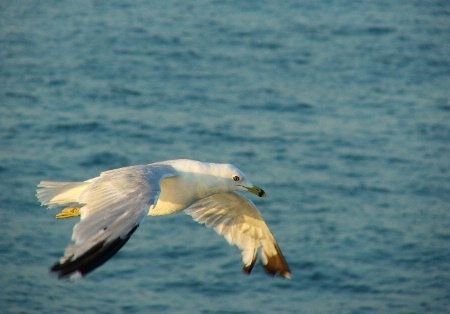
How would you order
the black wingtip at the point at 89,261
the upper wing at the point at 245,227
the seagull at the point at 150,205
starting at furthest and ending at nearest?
1. the upper wing at the point at 245,227
2. the seagull at the point at 150,205
3. the black wingtip at the point at 89,261

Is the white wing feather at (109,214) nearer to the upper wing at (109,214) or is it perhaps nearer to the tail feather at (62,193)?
the upper wing at (109,214)

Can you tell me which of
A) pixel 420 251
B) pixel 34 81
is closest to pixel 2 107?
pixel 34 81

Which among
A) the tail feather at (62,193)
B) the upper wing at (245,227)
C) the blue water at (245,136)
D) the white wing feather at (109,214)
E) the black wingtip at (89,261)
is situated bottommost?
the blue water at (245,136)

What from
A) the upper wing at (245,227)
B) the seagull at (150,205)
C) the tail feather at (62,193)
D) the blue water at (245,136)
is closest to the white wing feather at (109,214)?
the seagull at (150,205)

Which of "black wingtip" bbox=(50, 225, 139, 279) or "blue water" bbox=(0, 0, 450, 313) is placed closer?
"black wingtip" bbox=(50, 225, 139, 279)

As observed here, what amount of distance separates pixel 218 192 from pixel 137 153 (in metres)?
8.04

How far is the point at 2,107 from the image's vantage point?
20547mm

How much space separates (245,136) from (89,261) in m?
11.1

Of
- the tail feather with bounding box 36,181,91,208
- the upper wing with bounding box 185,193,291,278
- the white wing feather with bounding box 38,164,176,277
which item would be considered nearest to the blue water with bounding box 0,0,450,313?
the upper wing with bounding box 185,193,291,278

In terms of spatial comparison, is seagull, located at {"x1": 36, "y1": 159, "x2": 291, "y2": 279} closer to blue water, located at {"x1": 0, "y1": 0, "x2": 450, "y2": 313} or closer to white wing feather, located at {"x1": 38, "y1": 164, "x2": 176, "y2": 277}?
white wing feather, located at {"x1": 38, "y1": 164, "x2": 176, "y2": 277}

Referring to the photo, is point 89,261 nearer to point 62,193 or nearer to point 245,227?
point 62,193

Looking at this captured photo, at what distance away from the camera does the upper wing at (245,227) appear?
11.7 meters

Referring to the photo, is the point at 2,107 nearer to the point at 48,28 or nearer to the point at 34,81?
the point at 34,81

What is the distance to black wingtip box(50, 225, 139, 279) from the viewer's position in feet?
26.4
